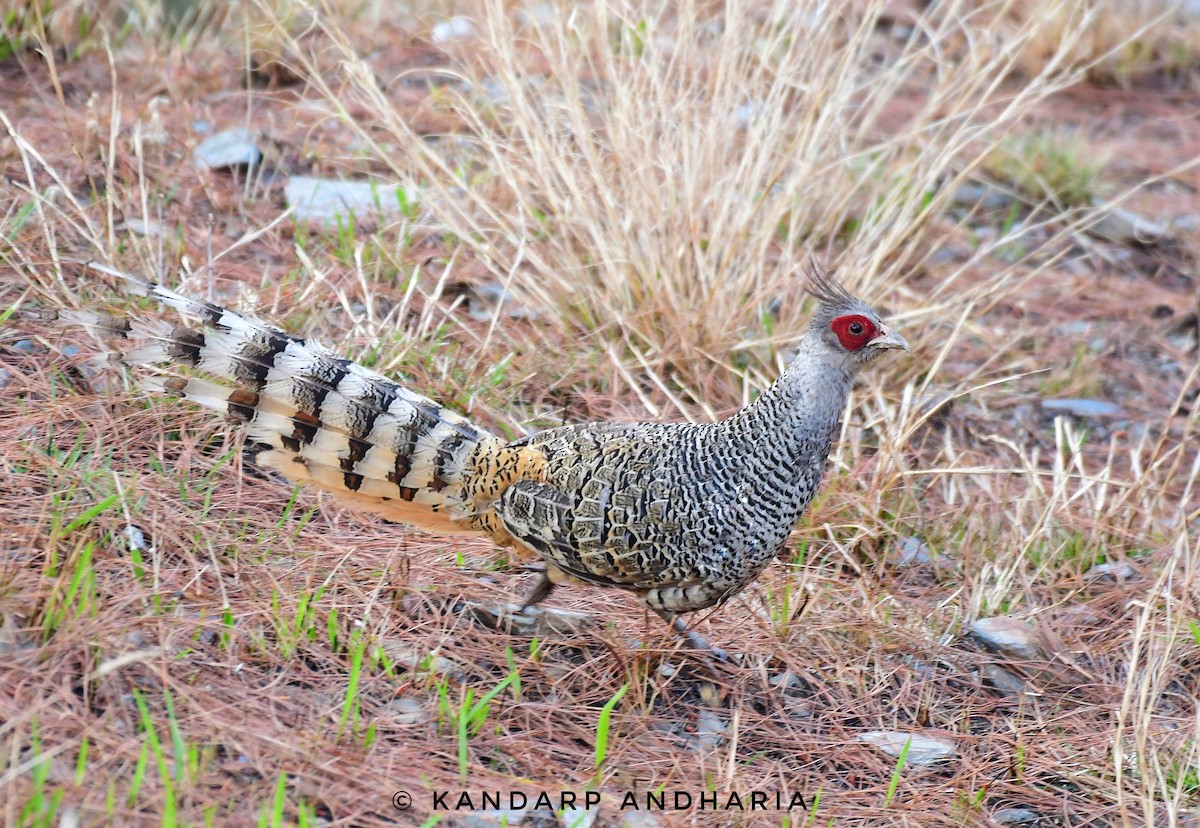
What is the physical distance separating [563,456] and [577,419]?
1.38m

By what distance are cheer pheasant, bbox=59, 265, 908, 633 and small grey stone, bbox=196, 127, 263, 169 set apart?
263cm

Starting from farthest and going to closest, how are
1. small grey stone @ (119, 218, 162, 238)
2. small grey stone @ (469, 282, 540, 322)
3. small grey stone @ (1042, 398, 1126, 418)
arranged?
small grey stone @ (1042, 398, 1126, 418) → small grey stone @ (469, 282, 540, 322) → small grey stone @ (119, 218, 162, 238)

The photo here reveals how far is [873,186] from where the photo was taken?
6898 mm

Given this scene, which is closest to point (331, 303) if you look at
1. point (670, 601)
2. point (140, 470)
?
point (140, 470)

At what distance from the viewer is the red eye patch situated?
3.93 m

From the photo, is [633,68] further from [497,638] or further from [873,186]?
[497,638]

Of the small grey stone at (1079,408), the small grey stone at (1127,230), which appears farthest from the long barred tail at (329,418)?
the small grey stone at (1127,230)

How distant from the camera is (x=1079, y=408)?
6.31m

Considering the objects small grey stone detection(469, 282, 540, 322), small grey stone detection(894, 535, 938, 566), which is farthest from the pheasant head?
small grey stone detection(469, 282, 540, 322)

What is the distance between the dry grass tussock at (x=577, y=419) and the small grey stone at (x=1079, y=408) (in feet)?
0.24

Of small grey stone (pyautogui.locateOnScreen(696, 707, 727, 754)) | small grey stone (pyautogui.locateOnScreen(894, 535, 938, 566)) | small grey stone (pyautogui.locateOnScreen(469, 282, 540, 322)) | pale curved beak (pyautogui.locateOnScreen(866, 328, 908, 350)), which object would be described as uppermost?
pale curved beak (pyautogui.locateOnScreen(866, 328, 908, 350))

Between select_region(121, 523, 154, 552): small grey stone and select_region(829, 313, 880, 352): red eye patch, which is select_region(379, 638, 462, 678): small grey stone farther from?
select_region(829, 313, 880, 352): red eye patch

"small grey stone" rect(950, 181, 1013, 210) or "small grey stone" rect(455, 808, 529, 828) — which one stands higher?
"small grey stone" rect(950, 181, 1013, 210)

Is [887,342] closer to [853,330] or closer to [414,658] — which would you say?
[853,330]
